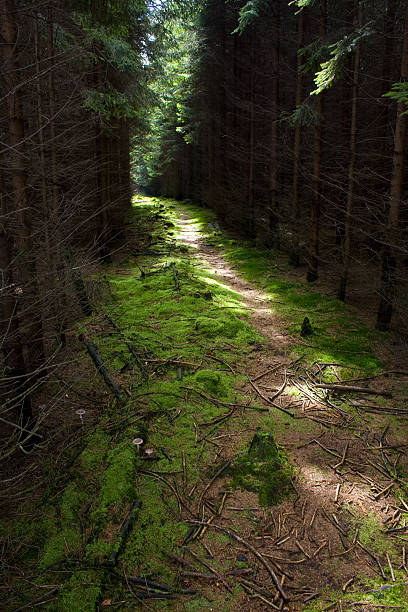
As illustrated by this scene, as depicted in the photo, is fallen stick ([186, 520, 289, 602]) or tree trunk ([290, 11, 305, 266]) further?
tree trunk ([290, 11, 305, 266])

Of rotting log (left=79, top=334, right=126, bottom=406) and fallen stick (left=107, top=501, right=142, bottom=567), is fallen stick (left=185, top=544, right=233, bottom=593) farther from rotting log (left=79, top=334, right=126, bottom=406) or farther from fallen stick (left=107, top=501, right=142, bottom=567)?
rotting log (left=79, top=334, right=126, bottom=406)

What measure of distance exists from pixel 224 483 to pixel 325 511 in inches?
37.9

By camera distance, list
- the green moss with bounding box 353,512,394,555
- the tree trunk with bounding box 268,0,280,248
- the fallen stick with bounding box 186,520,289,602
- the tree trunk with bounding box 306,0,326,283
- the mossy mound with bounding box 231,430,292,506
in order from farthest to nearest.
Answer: the tree trunk with bounding box 268,0,280,248 < the tree trunk with bounding box 306,0,326,283 < the mossy mound with bounding box 231,430,292,506 < the green moss with bounding box 353,512,394,555 < the fallen stick with bounding box 186,520,289,602

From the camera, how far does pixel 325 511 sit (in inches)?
A: 138

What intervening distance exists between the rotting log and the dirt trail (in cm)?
152

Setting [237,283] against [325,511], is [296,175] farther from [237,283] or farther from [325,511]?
[325,511]

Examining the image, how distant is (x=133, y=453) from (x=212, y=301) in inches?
200

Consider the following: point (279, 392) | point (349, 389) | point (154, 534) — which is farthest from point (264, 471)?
point (349, 389)

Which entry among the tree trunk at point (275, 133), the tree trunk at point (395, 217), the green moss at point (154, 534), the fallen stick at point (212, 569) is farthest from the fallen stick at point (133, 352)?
the tree trunk at point (275, 133)

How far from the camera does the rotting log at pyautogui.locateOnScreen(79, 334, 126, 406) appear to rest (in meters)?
5.11

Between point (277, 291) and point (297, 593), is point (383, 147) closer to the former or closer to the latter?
point (277, 291)

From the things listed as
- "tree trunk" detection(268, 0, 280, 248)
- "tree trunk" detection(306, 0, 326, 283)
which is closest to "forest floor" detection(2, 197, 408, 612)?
"tree trunk" detection(306, 0, 326, 283)

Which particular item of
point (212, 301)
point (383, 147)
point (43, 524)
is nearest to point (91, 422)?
point (43, 524)

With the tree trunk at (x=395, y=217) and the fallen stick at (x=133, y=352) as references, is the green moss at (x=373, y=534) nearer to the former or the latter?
the fallen stick at (x=133, y=352)
